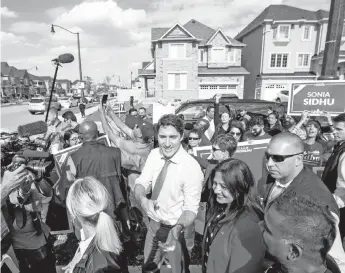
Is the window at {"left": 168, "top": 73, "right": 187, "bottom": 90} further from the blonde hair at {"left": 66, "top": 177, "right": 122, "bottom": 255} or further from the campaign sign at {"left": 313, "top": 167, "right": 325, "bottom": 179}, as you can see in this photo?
the blonde hair at {"left": 66, "top": 177, "right": 122, "bottom": 255}

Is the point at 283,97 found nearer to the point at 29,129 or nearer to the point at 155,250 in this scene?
the point at 29,129

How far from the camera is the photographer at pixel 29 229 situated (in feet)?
7.04

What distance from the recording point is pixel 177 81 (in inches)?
1019

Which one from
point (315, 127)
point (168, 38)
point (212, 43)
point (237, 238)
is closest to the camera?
point (237, 238)

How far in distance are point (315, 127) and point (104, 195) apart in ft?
12.7

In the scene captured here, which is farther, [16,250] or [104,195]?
[16,250]

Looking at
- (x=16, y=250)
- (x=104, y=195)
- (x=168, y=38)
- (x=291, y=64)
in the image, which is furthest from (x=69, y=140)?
(x=291, y=64)

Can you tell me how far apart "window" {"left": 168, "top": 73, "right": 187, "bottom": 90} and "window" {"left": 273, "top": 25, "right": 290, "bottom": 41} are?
1232 cm

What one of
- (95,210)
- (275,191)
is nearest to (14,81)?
(95,210)

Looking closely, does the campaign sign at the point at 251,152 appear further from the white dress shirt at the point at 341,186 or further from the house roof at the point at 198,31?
the house roof at the point at 198,31

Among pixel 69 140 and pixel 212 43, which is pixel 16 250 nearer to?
pixel 69 140

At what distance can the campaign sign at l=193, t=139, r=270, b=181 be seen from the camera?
153 inches

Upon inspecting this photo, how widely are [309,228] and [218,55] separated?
2887 cm

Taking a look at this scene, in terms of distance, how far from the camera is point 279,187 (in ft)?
7.36
